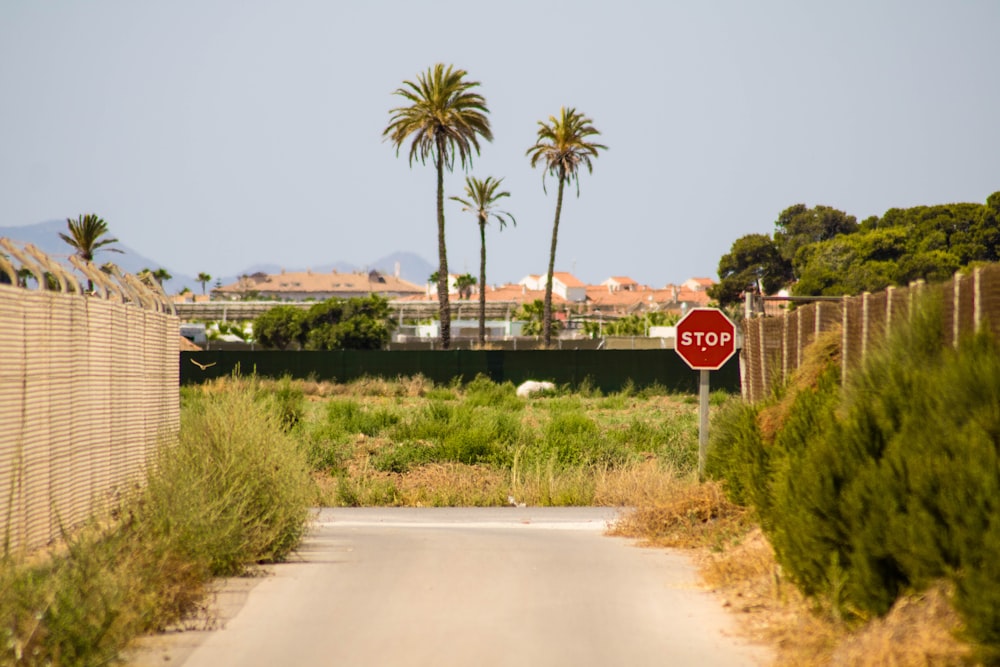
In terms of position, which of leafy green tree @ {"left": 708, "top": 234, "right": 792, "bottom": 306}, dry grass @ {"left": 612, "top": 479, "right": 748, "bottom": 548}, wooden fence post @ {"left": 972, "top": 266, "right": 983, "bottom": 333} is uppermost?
leafy green tree @ {"left": 708, "top": 234, "right": 792, "bottom": 306}

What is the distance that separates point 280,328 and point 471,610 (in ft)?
287

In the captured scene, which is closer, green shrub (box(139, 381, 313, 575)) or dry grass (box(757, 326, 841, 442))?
green shrub (box(139, 381, 313, 575))

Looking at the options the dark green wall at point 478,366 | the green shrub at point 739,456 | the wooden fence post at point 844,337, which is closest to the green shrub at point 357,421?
the green shrub at point 739,456

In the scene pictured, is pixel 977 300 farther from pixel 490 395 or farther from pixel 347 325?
pixel 347 325

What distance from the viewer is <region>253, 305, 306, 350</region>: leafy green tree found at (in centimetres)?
9369

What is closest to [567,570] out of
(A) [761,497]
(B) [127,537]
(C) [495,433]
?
(A) [761,497]

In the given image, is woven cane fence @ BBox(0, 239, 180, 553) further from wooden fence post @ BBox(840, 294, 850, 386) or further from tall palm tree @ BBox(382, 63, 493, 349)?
tall palm tree @ BBox(382, 63, 493, 349)

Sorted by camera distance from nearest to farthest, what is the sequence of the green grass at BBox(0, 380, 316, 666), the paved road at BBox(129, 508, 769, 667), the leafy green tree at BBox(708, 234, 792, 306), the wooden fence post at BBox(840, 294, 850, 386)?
the green grass at BBox(0, 380, 316, 666) → the paved road at BBox(129, 508, 769, 667) → the wooden fence post at BBox(840, 294, 850, 386) → the leafy green tree at BBox(708, 234, 792, 306)

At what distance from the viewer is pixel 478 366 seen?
51750 mm

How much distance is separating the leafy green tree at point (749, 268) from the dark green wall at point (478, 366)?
70492 millimetres

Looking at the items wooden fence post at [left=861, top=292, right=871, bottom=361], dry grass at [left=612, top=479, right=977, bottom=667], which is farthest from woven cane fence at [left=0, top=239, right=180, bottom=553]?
wooden fence post at [left=861, top=292, right=871, bottom=361]

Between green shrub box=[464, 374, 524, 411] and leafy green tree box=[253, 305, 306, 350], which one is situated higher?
leafy green tree box=[253, 305, 306, 350]

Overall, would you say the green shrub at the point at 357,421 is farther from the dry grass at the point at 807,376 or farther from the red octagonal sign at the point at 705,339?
the dry grass at the point at 807,376

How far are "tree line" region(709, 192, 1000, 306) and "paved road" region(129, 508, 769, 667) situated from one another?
77352 mm
